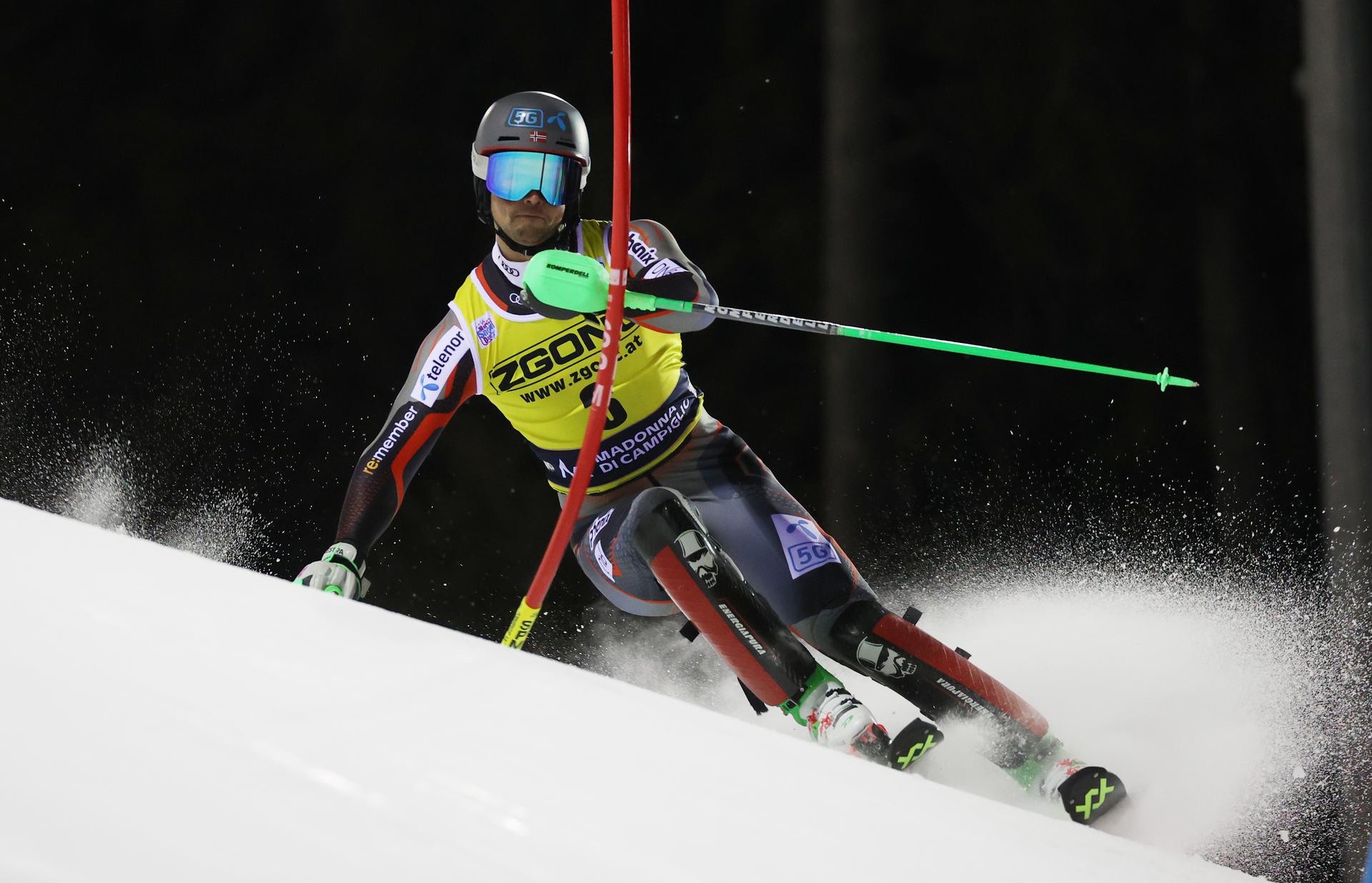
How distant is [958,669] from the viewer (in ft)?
7.39

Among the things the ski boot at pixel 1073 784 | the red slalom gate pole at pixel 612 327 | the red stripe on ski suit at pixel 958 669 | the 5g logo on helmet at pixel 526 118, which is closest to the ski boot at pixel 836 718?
the red stripe on ski suit at pixel 958 669

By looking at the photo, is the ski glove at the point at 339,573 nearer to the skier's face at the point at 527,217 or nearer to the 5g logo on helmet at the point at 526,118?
the skier's face at the point at 527,217

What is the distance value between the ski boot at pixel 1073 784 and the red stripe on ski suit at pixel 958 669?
5 cm

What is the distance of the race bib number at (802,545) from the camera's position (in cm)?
238

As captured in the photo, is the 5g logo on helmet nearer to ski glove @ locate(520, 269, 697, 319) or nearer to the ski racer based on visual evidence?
the ski racer

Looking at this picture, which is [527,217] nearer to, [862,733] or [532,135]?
[532,135]

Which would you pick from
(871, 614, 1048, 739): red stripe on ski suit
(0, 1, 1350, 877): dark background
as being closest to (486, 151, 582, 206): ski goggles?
(871, 614, 1048, 739): red stripe on ski suit

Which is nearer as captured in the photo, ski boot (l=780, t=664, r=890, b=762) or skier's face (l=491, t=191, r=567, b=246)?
ski boot (l=780, t=664, r=890, b=762)

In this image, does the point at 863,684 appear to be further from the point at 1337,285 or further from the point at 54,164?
the point at 54,164

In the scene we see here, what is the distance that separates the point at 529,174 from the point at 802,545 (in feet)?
3.00

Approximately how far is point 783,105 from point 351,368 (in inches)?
84.1

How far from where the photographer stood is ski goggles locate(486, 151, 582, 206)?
2.45 m

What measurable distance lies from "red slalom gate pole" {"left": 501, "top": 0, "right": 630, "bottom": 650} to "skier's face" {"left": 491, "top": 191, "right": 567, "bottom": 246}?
0.36 metres

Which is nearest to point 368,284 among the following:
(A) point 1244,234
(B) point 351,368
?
(B) point 351,368
